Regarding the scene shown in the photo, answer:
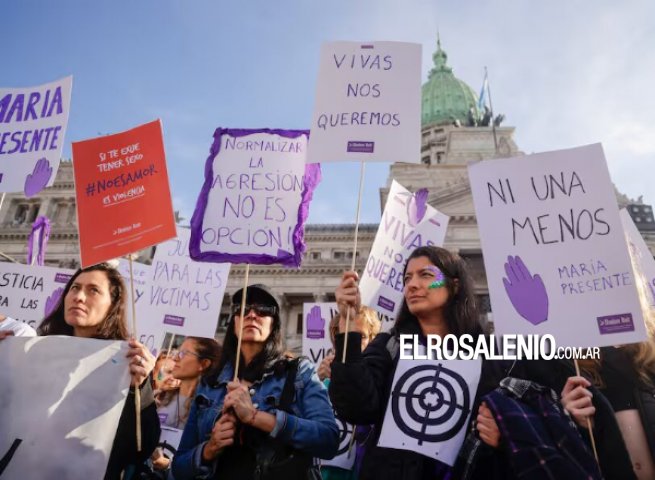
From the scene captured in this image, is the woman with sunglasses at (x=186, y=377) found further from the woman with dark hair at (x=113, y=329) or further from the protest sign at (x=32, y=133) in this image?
the protest sign at (x=32, y=133)

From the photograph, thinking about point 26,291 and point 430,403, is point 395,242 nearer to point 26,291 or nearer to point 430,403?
point 430,403

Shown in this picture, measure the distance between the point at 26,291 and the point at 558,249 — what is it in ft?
23.8

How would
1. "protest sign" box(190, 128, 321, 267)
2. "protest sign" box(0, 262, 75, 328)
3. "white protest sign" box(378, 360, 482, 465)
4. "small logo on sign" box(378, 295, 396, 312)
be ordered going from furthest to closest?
"protest sign" box(0, 262, 75, 328) < "small logo on sign" box(378, 295, 396, 312) < "protest sign" box(190, 128, 321, 267) < "white protest sign" box(378, 360, 482, 465)

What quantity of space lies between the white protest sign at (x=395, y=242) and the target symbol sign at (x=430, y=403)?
3.35 meters

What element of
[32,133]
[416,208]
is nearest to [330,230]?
[416,208]

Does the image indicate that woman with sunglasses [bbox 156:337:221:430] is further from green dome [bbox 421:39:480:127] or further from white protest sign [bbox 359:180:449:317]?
green dome [bbox 421:39:480:127]

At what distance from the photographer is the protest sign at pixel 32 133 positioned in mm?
4797

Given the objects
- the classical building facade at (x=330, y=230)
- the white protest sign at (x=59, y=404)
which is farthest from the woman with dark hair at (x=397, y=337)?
the classical building facade at (x=330, y=230)

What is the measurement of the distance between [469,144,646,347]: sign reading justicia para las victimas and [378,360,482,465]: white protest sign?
1.21ft

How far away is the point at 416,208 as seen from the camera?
21.9 ft

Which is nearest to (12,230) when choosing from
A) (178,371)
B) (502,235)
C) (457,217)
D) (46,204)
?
(46,204)

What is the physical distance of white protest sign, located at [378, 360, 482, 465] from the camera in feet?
7.38

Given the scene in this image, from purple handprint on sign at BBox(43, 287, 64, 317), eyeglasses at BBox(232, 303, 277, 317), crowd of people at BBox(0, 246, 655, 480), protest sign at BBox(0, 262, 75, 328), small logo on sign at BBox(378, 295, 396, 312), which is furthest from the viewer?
purple handprint on sign at BBox(43, 287, 64, 317)

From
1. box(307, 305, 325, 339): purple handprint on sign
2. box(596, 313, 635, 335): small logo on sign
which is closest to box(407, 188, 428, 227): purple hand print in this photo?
box(307, 305, 325, 339): purple handprint on sign
